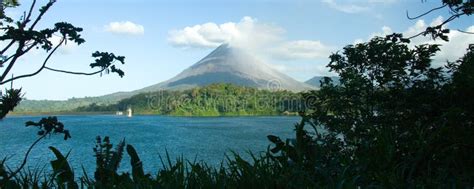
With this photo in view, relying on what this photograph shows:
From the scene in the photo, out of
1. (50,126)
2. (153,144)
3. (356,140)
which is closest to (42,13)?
(50,126)

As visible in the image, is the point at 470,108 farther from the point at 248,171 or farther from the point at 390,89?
the point at 248,171

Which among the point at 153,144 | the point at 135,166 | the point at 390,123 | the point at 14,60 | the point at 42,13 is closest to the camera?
the point at 135,166

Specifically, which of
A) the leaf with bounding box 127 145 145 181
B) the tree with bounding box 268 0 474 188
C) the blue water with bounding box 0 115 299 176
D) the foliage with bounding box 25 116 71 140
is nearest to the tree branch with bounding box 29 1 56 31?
the foliage with bounding box 25 116 71 140

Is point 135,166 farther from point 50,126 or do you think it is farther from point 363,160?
point 50,126

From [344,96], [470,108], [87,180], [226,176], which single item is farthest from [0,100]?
[344,96]

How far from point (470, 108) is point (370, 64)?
2757 mm

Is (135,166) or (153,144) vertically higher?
(135,166)

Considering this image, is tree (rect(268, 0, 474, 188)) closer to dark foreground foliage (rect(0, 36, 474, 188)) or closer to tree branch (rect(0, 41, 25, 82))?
dark foreground foliage (rect(0, 36, 474, 188))

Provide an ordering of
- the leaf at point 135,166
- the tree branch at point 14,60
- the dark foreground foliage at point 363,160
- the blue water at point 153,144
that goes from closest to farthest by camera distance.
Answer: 1. the dark foreground foliage at point 363,160
2. the leaf at point 135,166
3. the tree branch at point 14,60
4. the blue water at point 153,144

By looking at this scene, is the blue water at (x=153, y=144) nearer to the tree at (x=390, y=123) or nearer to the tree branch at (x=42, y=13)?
the tree at (x=390, y=123)

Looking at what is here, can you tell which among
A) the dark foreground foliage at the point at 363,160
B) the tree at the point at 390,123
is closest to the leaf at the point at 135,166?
the dark foreground foliage at the point at 363,160

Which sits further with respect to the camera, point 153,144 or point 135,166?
point 153,144

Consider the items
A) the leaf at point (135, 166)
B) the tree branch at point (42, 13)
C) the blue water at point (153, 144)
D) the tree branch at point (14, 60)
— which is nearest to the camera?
the leaf at point (135, 166)

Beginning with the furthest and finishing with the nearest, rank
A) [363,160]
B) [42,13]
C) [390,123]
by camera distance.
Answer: [390,123], [42,13], [363,160]
